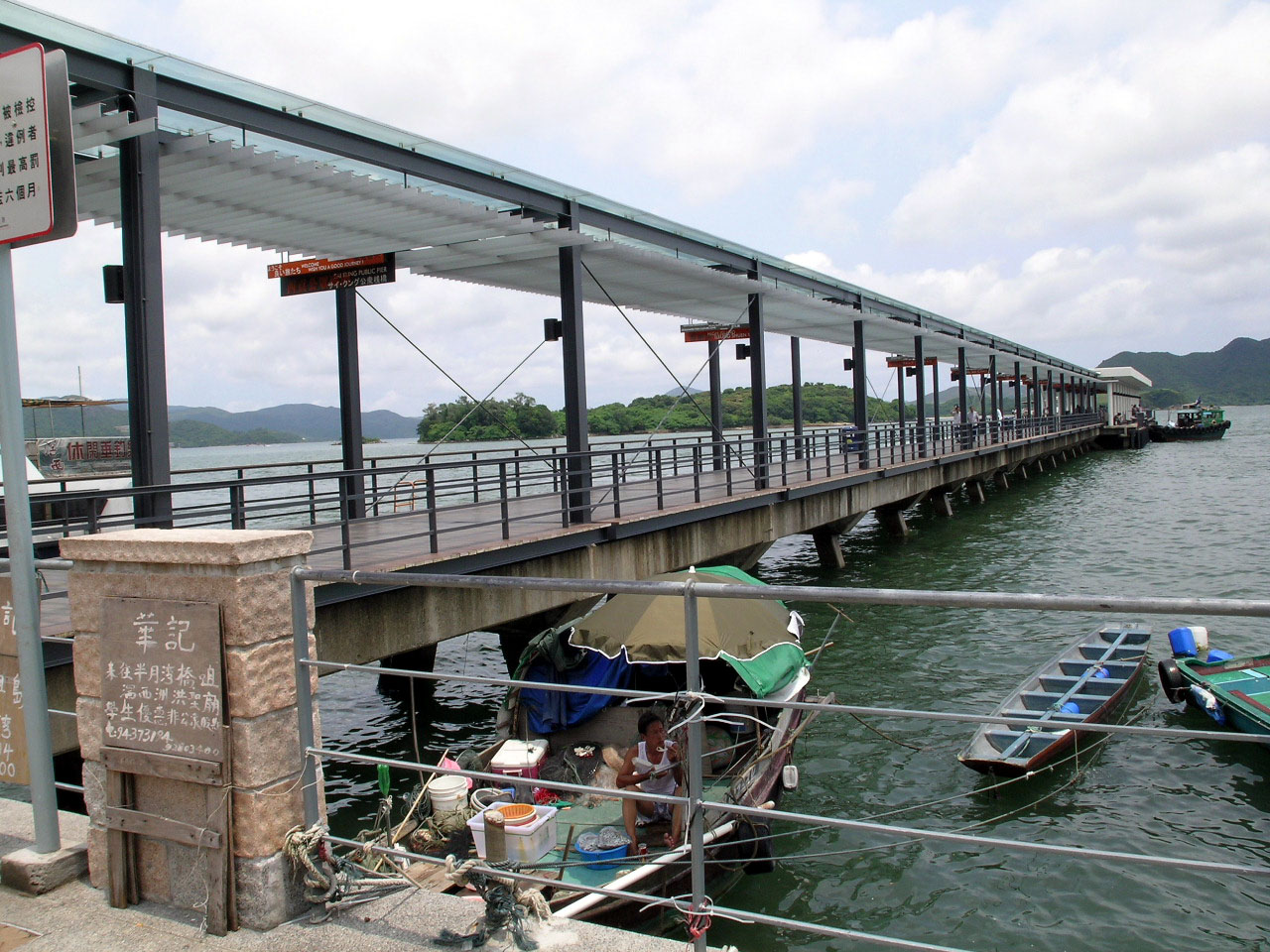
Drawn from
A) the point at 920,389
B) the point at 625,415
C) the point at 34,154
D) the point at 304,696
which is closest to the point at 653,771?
the point at 304,696

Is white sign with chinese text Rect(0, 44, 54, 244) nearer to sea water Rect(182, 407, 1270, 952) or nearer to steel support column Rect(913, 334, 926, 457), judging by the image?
sea water Rect(182, 407, 1270, 952)

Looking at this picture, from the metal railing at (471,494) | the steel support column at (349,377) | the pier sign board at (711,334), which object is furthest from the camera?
the pier sign board at (711,334)

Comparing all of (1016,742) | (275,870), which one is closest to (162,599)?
(275,870)

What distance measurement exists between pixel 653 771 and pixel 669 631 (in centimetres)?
179

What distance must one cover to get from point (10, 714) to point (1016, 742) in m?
9.04

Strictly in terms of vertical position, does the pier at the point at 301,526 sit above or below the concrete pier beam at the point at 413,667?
above

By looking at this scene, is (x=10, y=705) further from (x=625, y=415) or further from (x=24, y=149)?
(x=625, y=415)

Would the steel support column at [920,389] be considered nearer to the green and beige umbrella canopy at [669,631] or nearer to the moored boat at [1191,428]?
the green and beige umbrella canopy at [669,631]

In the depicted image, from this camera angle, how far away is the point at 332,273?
44.8ft

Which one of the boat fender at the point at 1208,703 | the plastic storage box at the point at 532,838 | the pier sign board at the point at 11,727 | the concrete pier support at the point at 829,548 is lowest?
the boat fender at the point at 1208,703

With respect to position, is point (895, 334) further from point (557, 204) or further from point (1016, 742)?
point (1016, 742)

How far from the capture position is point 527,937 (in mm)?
3346

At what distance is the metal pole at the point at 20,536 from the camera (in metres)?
3.81

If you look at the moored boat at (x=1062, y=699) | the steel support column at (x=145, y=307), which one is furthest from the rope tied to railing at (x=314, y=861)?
the steel support column at (x=145, y=307)
